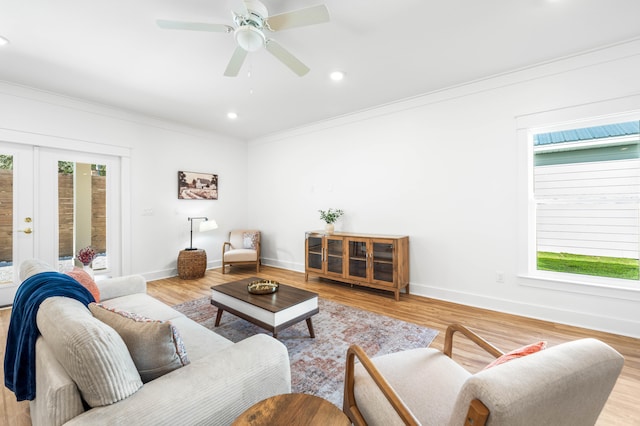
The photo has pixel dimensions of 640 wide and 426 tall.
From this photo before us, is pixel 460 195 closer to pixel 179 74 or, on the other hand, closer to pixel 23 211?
pixel 179 74

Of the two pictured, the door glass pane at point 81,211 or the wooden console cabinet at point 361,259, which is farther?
the door glass pane at point 81,211

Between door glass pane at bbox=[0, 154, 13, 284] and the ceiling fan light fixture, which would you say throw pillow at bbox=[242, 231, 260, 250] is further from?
the ceiling fan light fixture

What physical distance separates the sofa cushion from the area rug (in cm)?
115

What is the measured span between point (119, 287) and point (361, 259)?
279cm

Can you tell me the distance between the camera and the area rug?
6.24ft

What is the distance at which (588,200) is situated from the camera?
110 inches

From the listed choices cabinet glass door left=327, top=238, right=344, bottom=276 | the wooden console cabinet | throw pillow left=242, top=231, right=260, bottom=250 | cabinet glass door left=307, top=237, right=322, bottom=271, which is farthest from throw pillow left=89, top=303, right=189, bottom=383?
throw pillow left=242, top=231, right=260, bottom=250

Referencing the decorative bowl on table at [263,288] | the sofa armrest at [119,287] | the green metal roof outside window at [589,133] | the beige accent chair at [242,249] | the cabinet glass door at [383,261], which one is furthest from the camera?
the beige accent chair at [242,249]

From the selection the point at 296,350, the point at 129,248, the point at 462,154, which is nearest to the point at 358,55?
the point at 462,154

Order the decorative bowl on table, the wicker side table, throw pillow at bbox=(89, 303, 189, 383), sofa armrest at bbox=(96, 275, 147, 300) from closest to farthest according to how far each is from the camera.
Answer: throw pillow at bbox=(89, 303, 189, 383)
sofa armrest at bbox=(96, 275, 147, 300)
the decorative bowl on table
the wicker side table

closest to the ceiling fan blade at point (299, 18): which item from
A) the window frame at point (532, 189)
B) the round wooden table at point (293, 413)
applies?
the round wooden table at point (293, 413)

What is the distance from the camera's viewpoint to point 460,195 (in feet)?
11.3

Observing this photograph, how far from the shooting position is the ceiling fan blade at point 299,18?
1737 mm

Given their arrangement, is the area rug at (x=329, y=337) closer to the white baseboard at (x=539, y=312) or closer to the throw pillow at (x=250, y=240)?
the white baseboard at (x=539, y=312)
